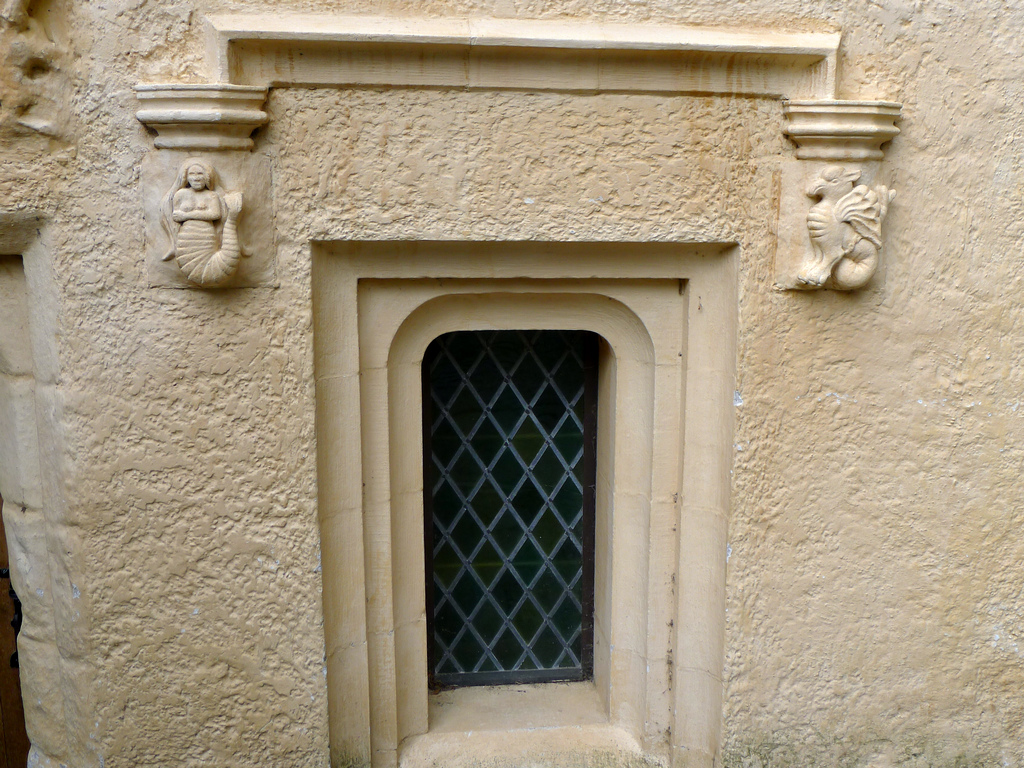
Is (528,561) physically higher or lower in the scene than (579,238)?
lower

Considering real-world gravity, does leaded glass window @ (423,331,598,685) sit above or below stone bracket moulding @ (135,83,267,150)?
below

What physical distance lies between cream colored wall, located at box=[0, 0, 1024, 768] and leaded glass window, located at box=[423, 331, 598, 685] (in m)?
0.54

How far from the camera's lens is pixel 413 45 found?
2.09 m

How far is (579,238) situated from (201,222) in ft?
3.14

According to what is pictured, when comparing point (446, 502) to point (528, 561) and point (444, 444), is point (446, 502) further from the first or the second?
point (528, 561)

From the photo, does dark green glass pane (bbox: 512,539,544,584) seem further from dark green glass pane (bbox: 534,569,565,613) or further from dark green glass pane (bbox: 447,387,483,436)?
dark green glass pane (bbox: 447,387,483,436)

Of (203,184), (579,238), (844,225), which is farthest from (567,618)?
(203,184)

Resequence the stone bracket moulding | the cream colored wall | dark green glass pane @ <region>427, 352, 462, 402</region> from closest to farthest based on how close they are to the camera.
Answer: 1. the stone bracket moulding
2. the cream colored wall
3. dark green glass pane @ <region>427, 352, 462, 402</region>

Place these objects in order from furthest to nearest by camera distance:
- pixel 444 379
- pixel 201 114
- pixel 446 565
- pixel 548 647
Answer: pixel 548 647
pixel 446 565
pixel 444 379
pixel 201 114

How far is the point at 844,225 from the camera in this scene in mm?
2230

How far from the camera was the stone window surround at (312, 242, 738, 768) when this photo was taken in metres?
2.38

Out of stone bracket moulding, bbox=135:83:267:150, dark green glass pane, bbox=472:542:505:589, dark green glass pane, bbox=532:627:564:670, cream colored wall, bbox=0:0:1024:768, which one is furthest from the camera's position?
dark green glass pane, bbox=532:627:564:670

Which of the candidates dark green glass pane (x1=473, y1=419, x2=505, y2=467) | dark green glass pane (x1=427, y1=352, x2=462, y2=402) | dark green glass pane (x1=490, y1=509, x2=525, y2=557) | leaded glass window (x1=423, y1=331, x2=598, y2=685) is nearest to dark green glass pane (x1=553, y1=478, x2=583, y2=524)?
leaded glass window (x1=423, y1=331, x2=598, y2=685)

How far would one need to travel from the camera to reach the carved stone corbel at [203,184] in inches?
79.9
